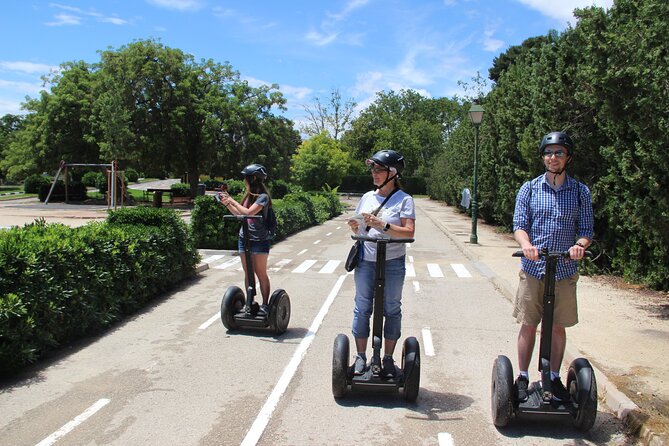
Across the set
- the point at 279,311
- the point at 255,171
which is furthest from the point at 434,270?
the point at 255,171

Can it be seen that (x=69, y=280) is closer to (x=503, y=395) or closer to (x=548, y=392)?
(x=503, y=395)

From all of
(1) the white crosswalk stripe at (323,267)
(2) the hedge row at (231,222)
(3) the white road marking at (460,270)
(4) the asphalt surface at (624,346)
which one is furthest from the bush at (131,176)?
(4) the asphalt surface at (624,346)

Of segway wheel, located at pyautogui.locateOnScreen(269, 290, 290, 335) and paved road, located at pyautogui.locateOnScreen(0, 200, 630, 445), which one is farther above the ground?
segway wheel, located at pyautogui.locateOnScreen(269, 290, 290, 335)

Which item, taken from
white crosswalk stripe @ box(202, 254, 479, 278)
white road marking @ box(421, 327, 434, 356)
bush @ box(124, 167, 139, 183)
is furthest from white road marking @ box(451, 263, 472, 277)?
bush @ box(124, 167, 139, 183)

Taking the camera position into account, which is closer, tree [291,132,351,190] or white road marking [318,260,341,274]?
white road marking [318,260,341,274]

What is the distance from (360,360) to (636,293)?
7.43 m

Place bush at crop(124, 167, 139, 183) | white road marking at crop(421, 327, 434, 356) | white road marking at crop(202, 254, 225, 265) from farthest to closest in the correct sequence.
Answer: bush at crop(124, 167, 139, 183)
white road marking at crop(202, 254, 225, 265)
white road marking at crop(421, 327, 434, 356)

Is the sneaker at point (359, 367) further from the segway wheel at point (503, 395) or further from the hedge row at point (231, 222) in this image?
the hedge row at point (231, 222)

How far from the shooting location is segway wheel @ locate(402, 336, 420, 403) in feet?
15.4

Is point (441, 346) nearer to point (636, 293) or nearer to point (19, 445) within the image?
point (19, 445)

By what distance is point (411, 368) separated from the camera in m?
4.67

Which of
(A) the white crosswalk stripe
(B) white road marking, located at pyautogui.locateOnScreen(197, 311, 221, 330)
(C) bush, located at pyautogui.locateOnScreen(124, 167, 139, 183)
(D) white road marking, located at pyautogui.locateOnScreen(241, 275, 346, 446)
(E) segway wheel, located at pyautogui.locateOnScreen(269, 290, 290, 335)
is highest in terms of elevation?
(C) bush, located at pyautogui.locateOnScreen(124, 167, 139, 183)

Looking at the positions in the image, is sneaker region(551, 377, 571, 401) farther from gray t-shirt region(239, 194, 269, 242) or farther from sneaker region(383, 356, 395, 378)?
gray t-shirt region(239, 194, 269, 242)

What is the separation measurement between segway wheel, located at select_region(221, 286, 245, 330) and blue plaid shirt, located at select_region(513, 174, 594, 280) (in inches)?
153
